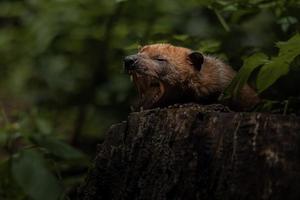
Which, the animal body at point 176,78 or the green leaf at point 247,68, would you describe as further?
the animal body at point 176,78

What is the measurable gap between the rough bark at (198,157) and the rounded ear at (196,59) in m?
0.87

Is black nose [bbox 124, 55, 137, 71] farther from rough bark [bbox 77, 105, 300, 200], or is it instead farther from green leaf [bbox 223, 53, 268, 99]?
green leaf [bbox 223, 53, 268, 99]

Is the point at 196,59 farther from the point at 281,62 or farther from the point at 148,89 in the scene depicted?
the point at 281,62

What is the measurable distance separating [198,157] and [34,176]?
1.62 meters

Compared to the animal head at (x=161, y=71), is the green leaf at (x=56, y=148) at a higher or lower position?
lower

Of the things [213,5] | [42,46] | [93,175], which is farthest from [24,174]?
[42,46]

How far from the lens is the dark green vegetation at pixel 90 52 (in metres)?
5.81

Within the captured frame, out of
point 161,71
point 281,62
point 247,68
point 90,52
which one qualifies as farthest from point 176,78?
point 90,52

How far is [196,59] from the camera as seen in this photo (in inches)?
191

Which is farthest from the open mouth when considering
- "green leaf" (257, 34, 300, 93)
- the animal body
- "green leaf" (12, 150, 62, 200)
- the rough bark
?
"green leaf" (257, 34, 300, 93)

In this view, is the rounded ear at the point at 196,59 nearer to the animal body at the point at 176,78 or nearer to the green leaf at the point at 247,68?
the animal body at the point at 176,78

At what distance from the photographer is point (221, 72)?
4.93 meters

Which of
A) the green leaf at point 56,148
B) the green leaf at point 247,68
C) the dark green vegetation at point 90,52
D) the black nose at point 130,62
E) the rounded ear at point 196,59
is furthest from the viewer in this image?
the dark green vegetation at point 90,52

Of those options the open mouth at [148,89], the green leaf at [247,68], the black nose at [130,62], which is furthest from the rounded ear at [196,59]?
the green leaf at [247,68]
